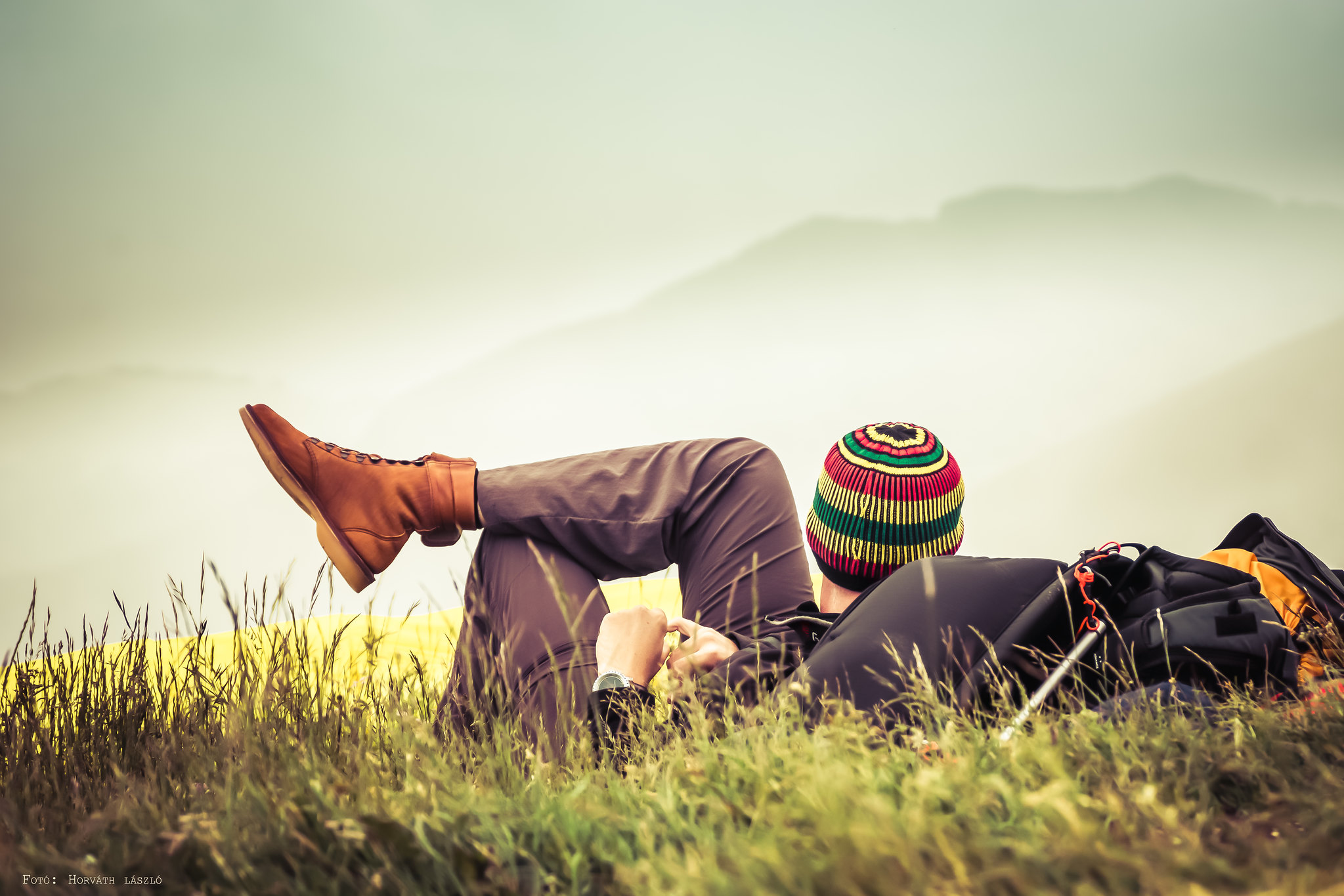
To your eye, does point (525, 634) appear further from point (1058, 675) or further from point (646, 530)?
point (1058, 675)

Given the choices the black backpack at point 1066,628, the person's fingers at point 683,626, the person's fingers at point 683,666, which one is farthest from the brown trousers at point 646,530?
the black backpack at point 1066,628

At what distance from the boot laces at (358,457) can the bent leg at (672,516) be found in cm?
21

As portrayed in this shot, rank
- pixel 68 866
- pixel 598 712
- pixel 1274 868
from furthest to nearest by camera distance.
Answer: pixel 598 712, pixel 68 866, pixel 1274 868

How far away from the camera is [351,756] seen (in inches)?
51.0

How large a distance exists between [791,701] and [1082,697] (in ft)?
1.91

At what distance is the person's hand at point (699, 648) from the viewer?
1.55 metres

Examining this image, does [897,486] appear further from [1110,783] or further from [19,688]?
[19,688]

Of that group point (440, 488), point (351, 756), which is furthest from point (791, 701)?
point (440, 488)

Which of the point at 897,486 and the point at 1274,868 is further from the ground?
the point at 897,486

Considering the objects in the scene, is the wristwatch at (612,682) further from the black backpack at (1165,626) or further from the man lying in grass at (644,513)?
the black backpack at (1165,626)

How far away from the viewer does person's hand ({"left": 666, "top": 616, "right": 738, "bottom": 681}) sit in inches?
61.1

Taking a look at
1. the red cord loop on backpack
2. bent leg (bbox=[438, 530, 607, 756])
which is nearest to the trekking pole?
the red cord loop on backpack

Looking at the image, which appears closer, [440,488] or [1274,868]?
[1274,868]

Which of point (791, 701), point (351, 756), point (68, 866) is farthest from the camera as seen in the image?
point (351, 756)
